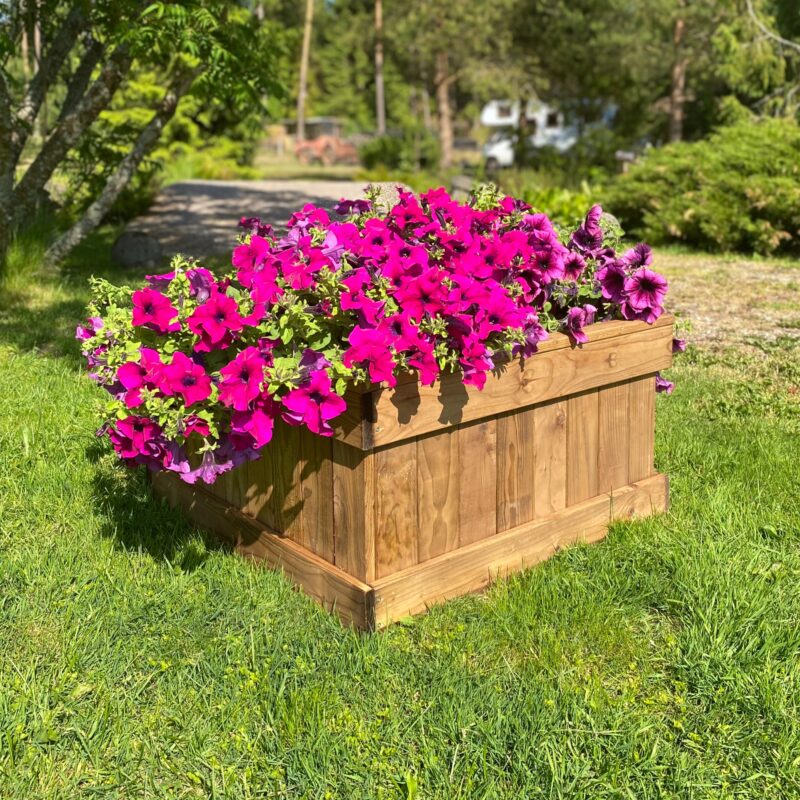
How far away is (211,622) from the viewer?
2697mm

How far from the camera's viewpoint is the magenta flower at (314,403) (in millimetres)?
2402

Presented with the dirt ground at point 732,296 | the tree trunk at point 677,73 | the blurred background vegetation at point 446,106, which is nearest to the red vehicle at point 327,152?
the blurred background vegetation at point 446,106

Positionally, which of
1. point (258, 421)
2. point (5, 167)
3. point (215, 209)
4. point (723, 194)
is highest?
point (5, 167)

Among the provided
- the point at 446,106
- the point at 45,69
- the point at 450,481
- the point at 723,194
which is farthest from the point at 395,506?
the point at 446,106

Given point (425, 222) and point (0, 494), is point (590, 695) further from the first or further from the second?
point (0, 494)

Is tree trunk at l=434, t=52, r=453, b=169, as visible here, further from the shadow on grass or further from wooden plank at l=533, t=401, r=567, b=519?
wooden plank at l=533, t=401, r=567, b=519

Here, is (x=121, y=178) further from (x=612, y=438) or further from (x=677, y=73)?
(x=677, y=73)

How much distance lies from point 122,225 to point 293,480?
10.9m

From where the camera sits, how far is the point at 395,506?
264 centimetres

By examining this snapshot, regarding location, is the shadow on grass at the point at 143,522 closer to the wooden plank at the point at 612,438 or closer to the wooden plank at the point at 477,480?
the wooden plank at the point at 477,480

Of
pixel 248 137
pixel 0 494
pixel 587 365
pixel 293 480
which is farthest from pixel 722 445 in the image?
pixel 248 137

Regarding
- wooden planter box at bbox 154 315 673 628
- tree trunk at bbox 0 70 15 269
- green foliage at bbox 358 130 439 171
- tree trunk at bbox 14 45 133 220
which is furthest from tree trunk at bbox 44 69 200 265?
green foliage at bbox 358 130 439 171

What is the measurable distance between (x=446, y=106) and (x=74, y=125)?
20.8m

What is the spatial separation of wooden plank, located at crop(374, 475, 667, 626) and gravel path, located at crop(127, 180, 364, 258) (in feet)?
17.8
